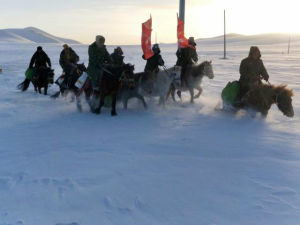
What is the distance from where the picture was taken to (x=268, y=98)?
303 inches

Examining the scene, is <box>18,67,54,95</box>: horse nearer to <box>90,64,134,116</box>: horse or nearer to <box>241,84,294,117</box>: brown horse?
<box>90,64,134,116</box>: horse

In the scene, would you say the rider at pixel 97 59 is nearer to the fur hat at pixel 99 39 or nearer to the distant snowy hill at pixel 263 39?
the fur hat at pixel 99 39

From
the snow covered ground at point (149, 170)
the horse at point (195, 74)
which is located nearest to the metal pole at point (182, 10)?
the horse at point (195, 74)

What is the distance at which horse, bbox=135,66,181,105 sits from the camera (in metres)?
8.86

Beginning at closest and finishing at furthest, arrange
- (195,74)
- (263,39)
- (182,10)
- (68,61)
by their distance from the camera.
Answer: (68,61)
(195,74)
(182,10)
(263,39)

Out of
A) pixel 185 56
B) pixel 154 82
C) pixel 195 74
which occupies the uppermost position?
pixel 185 56

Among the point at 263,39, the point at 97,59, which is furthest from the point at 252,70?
the point at 263,39

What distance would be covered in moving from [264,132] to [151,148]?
270 centimetres

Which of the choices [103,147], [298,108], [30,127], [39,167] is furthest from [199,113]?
[39,167]

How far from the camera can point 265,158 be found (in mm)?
5324

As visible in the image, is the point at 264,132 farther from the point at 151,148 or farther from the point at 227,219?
→ the point at 227,219

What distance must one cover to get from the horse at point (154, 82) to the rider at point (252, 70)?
203 cm

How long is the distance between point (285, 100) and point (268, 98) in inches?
15.7

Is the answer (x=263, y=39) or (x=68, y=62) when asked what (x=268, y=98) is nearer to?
(x=68, y=62)
